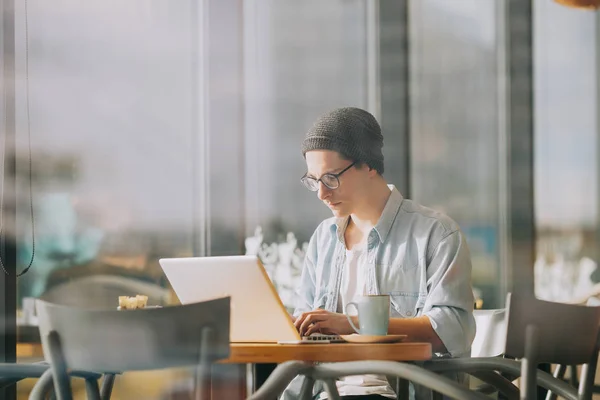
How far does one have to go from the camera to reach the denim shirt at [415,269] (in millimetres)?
1802

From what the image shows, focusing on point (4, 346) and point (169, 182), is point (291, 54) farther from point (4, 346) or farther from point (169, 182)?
point (4, 346)

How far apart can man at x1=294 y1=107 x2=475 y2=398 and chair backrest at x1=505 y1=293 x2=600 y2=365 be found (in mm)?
349

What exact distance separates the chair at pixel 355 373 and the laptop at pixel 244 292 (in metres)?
0.11

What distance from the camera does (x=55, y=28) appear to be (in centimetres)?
294

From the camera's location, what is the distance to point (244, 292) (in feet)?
5.20

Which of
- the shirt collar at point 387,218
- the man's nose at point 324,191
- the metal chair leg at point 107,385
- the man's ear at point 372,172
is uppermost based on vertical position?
the man's ear at point 372,172

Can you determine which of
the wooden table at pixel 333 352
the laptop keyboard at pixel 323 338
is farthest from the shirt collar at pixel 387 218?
the wooden table at pixel 333 352

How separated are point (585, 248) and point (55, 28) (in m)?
2.28

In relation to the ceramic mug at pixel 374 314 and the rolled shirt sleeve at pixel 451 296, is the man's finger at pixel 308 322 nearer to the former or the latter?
the ceramic mug at pixel 374 314

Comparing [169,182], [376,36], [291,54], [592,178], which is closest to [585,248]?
[592,178]

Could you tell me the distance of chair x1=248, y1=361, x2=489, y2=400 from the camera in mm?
1310

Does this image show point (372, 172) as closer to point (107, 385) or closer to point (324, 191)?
point (324, 191)

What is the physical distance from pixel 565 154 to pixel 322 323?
2303 millimetres

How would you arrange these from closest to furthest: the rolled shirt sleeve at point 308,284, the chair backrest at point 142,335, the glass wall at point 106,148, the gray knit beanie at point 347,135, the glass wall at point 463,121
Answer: the chair backrest at point 142,335
the gray knit beanie at point 347,135
the rolled shirt sleeve at point 308,284
the glass wall at point 106,148
the glass wall at point 463,121
